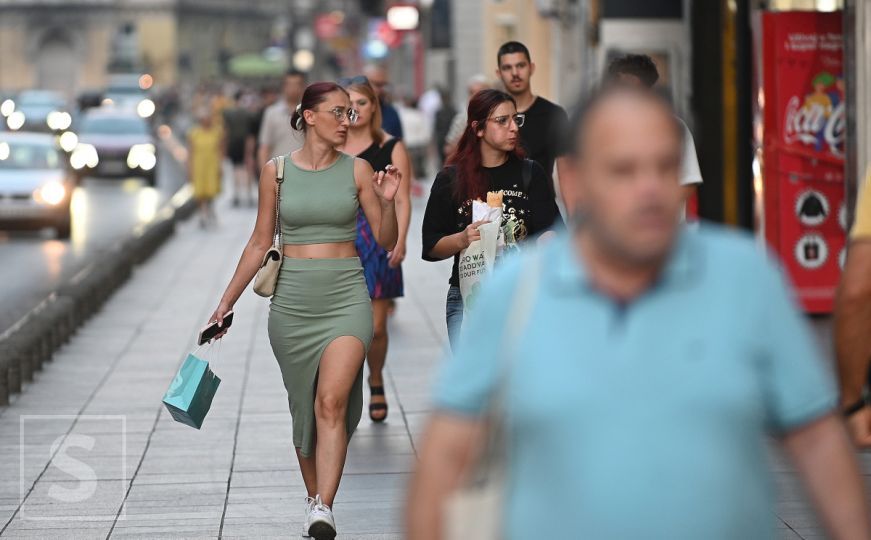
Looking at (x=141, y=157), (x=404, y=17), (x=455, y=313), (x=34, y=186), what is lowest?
(x=141, y=157)

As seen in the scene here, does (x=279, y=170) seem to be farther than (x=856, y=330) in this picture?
Yes

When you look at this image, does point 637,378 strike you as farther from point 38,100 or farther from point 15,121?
point 38,100

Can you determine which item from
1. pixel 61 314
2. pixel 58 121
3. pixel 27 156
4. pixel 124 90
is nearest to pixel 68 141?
pixel 58 121

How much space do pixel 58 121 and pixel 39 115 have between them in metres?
5.32

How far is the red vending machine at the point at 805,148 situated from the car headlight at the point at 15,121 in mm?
38887

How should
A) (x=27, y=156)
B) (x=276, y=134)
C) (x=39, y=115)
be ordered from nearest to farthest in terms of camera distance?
(x=276, y=134) < (x=27, y=156) < (x=39, y=115)

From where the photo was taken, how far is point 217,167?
86.6ft

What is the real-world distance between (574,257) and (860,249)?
1.77m

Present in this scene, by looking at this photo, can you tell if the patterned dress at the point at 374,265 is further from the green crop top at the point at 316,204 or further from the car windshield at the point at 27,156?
the car windshield at the point at 27,156

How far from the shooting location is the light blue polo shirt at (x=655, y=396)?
2643 millimetres

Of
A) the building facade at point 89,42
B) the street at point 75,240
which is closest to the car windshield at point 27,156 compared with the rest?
the street at point 75,240

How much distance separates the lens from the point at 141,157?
39.0 m

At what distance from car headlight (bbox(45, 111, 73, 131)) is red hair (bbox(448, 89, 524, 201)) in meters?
41.5

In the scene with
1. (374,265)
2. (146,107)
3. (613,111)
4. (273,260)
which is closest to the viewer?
(613,111)
